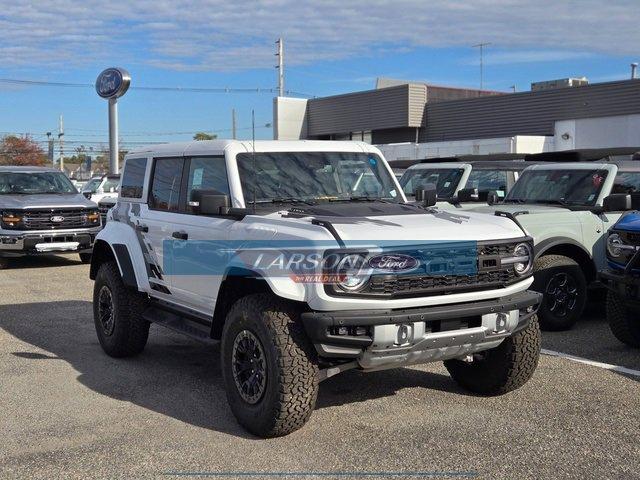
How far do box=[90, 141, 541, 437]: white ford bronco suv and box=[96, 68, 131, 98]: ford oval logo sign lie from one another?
1961 centimetres

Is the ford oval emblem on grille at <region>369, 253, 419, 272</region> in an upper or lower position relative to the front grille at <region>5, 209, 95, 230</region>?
upper

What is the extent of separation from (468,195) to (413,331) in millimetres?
6969

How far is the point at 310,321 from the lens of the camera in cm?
464

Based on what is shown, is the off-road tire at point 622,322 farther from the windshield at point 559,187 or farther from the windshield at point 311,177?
the windshield at point 311,177

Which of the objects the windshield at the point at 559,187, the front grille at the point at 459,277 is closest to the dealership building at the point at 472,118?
the windshield at the point at 559,187

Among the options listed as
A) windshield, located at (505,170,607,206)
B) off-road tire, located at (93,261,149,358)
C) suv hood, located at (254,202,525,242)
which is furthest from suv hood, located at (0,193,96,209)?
suv hood, located at (254,202,525,242)

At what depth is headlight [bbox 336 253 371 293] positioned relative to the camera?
184 inches

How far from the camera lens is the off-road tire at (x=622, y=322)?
7.22m

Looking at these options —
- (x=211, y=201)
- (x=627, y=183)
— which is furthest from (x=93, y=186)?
(x=211, y=201)

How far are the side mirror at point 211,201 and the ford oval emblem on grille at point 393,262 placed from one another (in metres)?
1.35

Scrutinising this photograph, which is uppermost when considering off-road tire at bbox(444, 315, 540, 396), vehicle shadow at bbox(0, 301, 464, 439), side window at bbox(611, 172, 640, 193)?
side window at bbox(611, 172, 640, 193)

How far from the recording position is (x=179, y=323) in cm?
634

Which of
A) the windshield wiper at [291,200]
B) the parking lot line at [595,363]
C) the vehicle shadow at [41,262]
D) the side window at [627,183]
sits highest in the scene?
the side window at [627,183]

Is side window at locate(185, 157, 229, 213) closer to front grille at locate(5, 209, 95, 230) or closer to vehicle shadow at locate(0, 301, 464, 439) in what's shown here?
vehicle shadow at locate(0, 301, 464, 439)
